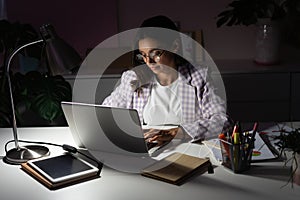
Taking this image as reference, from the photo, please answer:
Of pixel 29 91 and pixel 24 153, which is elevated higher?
pixel 29 91

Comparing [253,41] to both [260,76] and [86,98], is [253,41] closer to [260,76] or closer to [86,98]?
[260,76]

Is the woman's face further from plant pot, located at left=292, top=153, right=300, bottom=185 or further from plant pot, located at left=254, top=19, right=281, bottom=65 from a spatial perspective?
plant pot, located at left=254, top=19, right=281, bottom=65

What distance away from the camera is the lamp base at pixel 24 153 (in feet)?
5.56

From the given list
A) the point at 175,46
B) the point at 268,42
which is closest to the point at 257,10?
the point at 268,42

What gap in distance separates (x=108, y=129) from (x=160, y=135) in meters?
0.28

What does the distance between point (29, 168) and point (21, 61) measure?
1872 mm

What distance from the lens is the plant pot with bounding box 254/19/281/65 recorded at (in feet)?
10.4

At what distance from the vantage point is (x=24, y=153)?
5.71ft

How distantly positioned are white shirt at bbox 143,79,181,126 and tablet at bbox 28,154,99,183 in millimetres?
680

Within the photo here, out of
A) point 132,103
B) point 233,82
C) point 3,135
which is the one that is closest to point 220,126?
point 132,103

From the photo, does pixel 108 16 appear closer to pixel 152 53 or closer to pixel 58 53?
pixel 152 53

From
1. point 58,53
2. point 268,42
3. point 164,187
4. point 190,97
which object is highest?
point 58,53

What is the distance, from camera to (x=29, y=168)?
1.60 m

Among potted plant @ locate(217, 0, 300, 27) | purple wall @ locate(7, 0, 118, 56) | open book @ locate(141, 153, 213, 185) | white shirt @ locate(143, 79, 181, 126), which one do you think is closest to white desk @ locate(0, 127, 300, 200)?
open book @ locate(141, 153, 213, 185)
